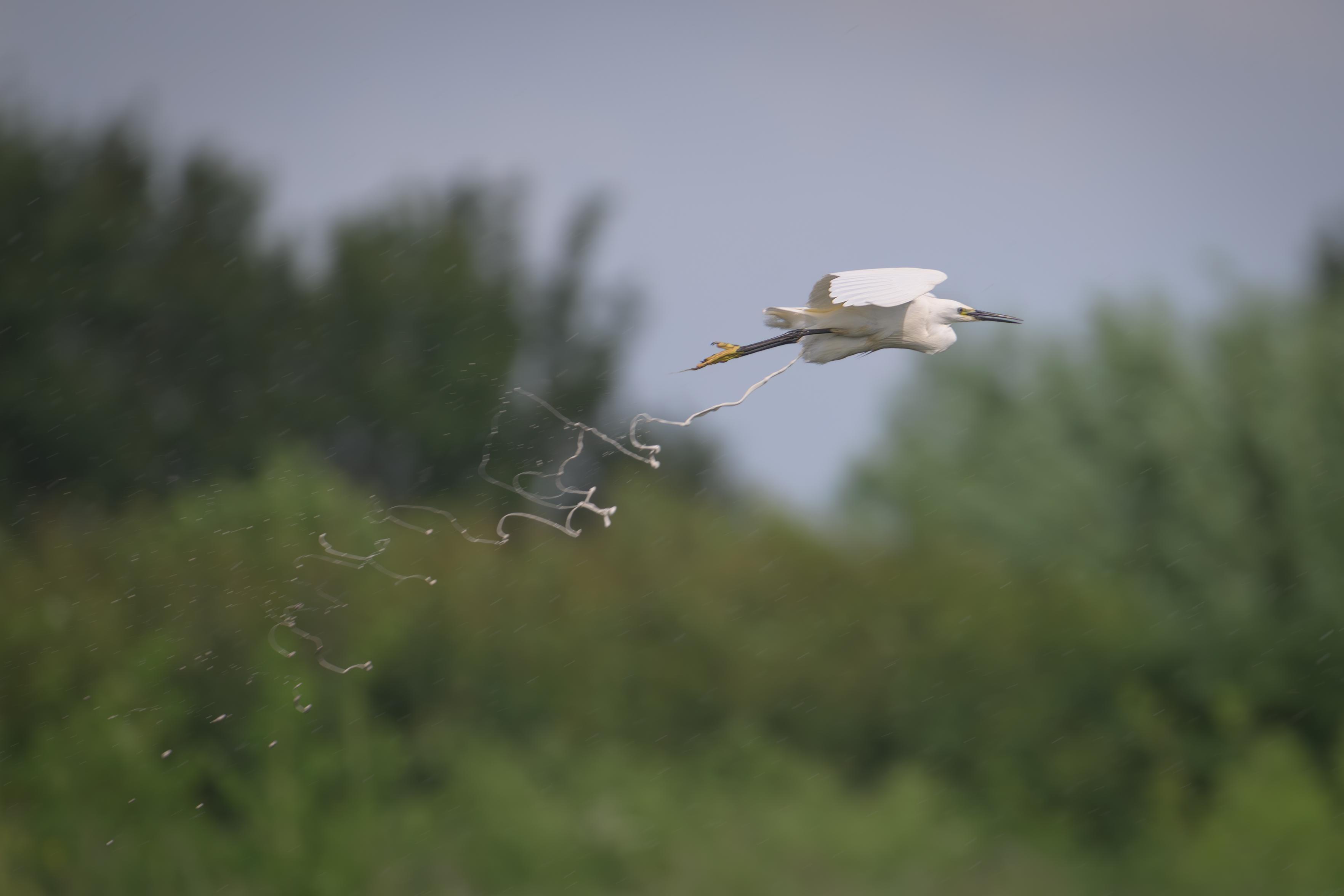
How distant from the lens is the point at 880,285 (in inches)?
126

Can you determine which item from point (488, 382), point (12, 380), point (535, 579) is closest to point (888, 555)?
point (535, 579)

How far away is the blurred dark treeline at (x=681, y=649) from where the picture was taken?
10.5 m

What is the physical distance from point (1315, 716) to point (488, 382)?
9.53 meters

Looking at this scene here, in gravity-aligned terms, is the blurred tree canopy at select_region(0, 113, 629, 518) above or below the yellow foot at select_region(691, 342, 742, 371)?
below

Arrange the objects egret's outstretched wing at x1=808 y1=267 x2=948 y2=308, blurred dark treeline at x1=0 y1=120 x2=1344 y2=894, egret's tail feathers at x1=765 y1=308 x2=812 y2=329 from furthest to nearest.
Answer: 1. blurred dark treeline at x1=0 y1=120 x2=1344 y2=894
2. egret's tail feathers at x1=765 y1=308 x2=812 y2=329
3. egret's outstretched wing at x1=808 y1=267 x2=948 y2=308

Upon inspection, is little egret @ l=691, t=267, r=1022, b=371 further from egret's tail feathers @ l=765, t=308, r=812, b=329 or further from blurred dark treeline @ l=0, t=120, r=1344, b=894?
blurred dark treeline @ l=0, t=120, r=1344, b=894

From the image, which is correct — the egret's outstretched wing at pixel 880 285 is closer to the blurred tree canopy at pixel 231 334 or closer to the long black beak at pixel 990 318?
the long black beak at pixel 990 318

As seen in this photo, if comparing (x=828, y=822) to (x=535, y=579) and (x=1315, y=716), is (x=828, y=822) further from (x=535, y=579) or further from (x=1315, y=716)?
(x=1315, y=716)

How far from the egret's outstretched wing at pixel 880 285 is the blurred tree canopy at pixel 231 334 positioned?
947 centimetres

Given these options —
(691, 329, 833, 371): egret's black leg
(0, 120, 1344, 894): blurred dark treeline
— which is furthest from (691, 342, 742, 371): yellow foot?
(0, 120, 1344, 894): blurred dark treeline

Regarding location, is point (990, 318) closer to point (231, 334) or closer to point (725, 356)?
point (725, 356)

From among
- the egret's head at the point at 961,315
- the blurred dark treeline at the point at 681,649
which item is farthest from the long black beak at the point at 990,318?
the blurred dark treeline at the point at 681,649

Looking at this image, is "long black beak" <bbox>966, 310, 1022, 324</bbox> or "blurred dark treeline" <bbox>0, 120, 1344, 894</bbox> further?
"blurred dark treeline" <bbox>0, 120, 1344, 894</bbox>

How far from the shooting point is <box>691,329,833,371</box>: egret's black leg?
3428 millimetres
